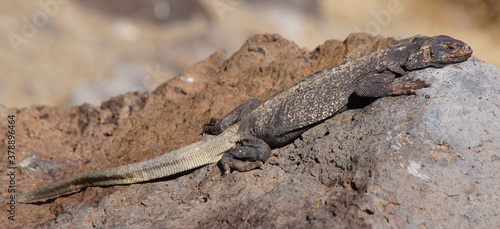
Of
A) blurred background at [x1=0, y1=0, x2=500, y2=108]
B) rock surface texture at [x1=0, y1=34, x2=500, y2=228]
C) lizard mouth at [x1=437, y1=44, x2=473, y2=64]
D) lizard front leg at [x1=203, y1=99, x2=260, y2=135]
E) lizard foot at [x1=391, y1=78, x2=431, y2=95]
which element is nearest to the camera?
rock surface texture at [x1=0, y1=34, x2=500, y2=228]

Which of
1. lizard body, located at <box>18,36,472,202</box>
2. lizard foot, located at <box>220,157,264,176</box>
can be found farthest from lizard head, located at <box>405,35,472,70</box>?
lizard foot, located at <box>220,157,264,176</box>

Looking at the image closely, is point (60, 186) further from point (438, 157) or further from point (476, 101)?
point (476, 101)

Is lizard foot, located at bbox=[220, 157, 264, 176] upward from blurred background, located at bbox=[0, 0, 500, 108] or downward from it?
downward

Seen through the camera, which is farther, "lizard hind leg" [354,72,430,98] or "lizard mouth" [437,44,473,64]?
"lizard mouth" [437,44,473,64]

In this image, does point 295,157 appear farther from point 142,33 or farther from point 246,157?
point 142,33

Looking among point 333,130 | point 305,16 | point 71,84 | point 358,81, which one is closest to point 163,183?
point 333,130

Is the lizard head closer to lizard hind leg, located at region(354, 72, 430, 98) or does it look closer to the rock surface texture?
the rock surface texture

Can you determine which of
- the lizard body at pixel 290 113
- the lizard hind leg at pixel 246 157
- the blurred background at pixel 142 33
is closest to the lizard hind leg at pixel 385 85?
the lizard body at pixel 290 113

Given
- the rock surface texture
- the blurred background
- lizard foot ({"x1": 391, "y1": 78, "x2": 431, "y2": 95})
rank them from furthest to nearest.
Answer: the blurred background → lizard foot ({"x1": 391, "y1": 78, "x2": 431, "y2": 95}) → the rock surface texture

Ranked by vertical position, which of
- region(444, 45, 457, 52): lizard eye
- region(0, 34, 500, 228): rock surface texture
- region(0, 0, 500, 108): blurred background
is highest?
region(0, 0, 500, 108): blurred background
